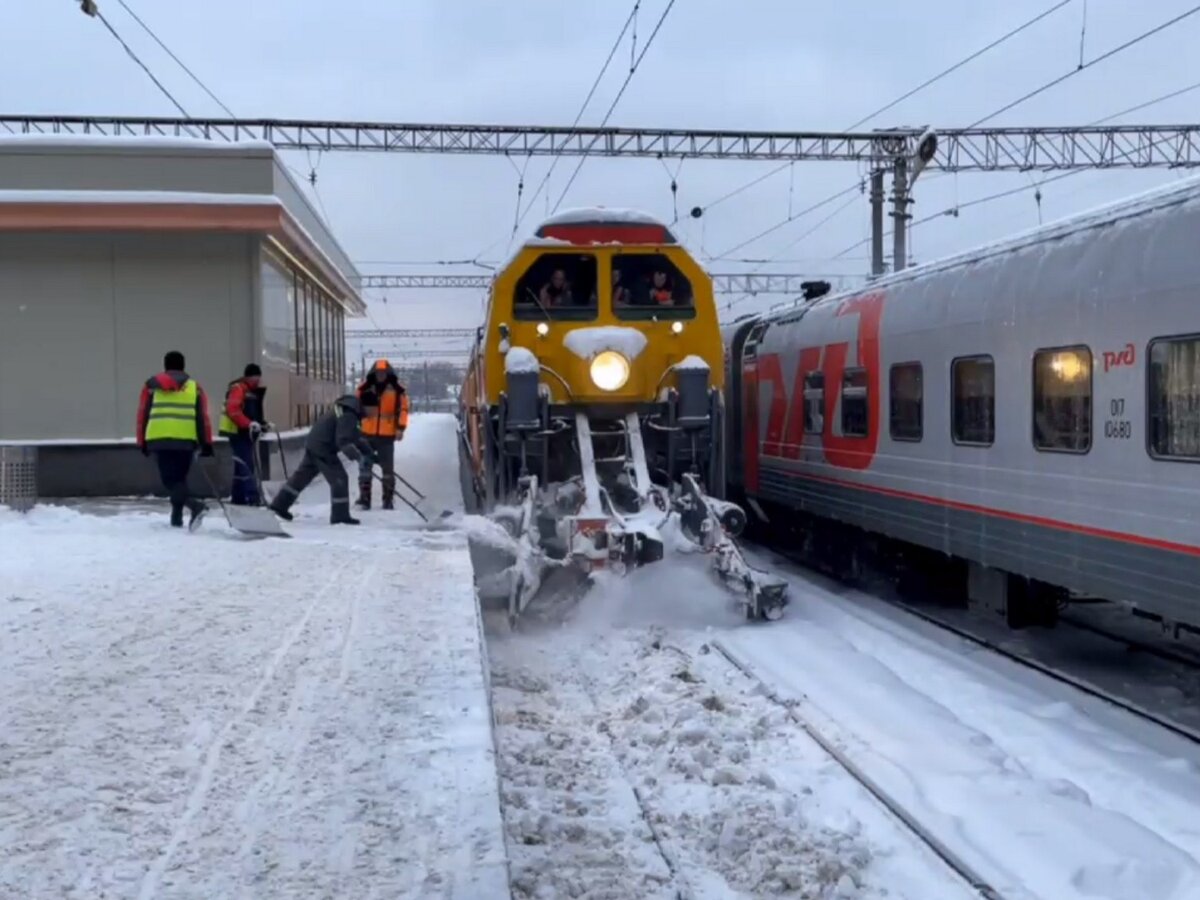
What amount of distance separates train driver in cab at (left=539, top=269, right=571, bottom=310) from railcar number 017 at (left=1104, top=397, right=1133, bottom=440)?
5.23 metres

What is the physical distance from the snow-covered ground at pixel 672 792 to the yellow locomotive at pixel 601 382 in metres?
1.92

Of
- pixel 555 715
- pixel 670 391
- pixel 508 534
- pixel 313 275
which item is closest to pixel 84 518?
pixel 508 534

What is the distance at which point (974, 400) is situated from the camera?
375 inches

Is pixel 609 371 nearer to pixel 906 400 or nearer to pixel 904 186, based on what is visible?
pixel 906 400

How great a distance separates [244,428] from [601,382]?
4.26 metres

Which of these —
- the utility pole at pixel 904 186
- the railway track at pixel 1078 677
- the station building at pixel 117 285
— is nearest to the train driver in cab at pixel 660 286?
the railway track at pixel 1078 677

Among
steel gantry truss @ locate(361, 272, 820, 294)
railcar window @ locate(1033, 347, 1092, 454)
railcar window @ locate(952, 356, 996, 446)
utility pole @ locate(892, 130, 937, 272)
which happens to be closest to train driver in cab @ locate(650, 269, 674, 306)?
railcar window @ locate(952, 356, 996, 446)

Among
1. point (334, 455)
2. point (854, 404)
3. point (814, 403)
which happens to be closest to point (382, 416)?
point (334, 455)

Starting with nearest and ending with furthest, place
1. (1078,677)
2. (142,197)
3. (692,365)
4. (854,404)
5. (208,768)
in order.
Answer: (208,768)
(1078,677)
(692,365)
(854,404)
(142,197)

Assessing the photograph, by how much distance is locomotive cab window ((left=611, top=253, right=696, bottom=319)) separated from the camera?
1141 centimetres

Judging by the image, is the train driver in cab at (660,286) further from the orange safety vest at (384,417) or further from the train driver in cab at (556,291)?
the orange safety vest at (384,417)

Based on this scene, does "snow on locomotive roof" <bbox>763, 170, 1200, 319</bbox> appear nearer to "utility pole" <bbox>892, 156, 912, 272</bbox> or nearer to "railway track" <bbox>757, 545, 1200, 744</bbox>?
"railway track" <bbox>757, 545, 1200, 744</bbox>

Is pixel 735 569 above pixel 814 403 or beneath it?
beneath

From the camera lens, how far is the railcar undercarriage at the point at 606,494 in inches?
382
